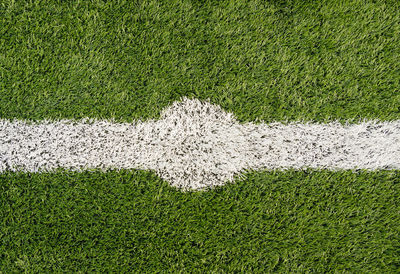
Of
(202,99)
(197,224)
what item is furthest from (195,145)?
(197,224)

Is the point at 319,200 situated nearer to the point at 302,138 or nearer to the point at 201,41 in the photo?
the point at 302,138

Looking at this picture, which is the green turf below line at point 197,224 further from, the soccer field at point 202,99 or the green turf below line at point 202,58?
the green turf below line at point 202,58

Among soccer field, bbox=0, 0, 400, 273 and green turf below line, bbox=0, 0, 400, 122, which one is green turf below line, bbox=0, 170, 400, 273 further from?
green turf below line, bbox=0, 0, 400, 122

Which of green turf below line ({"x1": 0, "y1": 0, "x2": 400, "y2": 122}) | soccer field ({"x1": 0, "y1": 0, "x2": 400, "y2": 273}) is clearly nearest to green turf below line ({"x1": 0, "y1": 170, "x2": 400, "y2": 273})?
soccer field ({"x1": 0, "y1": 0, "x2": 400, "y2": 273})

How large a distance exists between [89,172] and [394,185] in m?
2.16

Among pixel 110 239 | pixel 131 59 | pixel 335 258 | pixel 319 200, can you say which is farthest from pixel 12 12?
pixel 335 258

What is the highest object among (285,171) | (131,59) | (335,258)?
(131,59)

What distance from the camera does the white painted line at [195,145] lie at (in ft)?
6.31

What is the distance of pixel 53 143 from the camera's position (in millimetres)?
1926

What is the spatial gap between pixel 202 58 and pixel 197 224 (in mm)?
1195

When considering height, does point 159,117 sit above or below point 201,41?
below

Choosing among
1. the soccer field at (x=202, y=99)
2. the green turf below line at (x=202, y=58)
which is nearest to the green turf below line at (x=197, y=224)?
the soccer field at (x=202, y=99)

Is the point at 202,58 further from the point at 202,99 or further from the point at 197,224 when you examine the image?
the point at 197,224

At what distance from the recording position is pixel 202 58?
2037 millimetres
